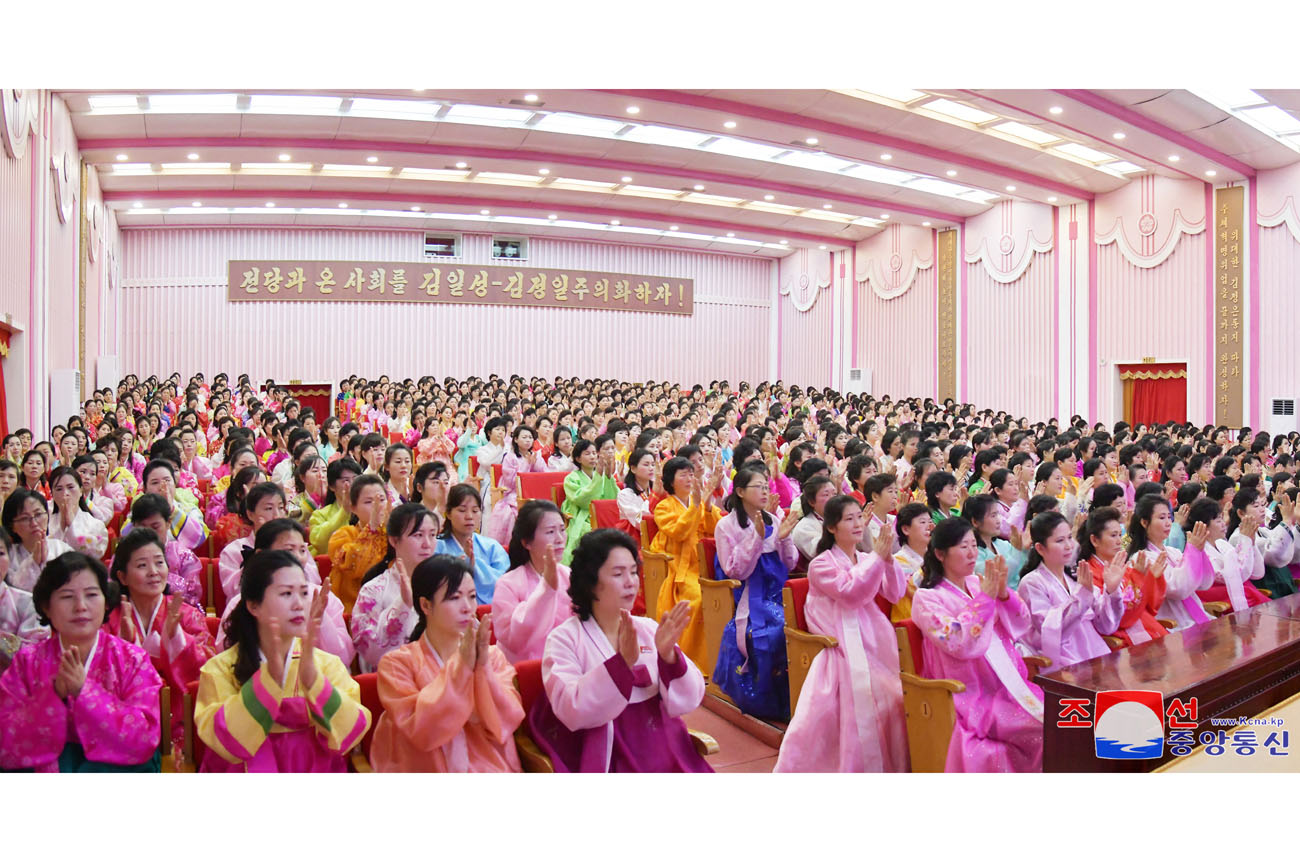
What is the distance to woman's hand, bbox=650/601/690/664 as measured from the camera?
2.38 meters

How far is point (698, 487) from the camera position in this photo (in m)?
4.43

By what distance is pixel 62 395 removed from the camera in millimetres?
9312

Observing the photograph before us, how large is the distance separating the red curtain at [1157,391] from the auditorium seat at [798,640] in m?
10.4

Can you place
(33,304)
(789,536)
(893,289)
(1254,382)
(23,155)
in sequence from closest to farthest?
(789,536) → (23,155) → (33,304) → (1254,382) → (893,289)

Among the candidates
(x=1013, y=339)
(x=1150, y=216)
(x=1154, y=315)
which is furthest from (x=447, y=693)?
(x=1013, y=339)

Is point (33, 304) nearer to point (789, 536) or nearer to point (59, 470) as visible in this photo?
point (59, 470)

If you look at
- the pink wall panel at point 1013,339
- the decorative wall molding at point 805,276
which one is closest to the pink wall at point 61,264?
the pink wall panel at point 1013,339

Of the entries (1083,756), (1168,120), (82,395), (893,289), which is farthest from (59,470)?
(893,289)

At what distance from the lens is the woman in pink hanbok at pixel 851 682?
10.3 ft

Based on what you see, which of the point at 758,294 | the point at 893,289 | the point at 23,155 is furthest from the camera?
the point at 758,294

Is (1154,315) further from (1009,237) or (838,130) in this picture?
(838,130)

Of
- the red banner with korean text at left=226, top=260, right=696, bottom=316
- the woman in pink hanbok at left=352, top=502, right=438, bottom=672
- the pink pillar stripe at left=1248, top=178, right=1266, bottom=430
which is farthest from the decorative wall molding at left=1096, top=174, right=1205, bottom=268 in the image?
the woman in pink hanbok at left=352, top=502, right=438, bottom=672

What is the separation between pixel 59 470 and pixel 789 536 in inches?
131

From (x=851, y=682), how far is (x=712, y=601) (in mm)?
1157
